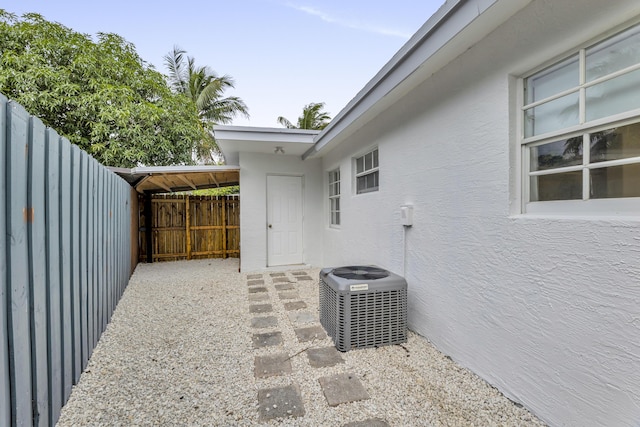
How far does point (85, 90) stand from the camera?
26.8ft

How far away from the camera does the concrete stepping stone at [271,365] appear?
2332 millimetres

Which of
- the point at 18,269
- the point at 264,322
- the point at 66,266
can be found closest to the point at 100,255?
the point at 66,266

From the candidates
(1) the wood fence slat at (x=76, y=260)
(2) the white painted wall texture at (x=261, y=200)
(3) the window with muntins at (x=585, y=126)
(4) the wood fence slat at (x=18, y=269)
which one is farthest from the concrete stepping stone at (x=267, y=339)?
(2) the white painted wall texture at (x=261, y=200)

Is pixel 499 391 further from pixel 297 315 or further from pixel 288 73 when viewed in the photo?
pixel 288 73

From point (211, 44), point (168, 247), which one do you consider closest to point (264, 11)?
point (211, 44)

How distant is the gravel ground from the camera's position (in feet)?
5.95

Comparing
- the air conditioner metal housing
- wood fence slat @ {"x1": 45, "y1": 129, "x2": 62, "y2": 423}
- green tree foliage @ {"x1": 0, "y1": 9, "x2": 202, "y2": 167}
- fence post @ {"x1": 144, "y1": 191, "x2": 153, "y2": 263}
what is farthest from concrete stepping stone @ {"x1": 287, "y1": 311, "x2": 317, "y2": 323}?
green tree foliage @ {"x1": 0, "y1": 9, "x2": 202, "y2": 167}

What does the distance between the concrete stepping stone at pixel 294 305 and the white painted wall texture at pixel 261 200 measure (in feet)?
7.89

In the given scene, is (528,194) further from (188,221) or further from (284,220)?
(188,221)

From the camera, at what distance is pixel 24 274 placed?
4.71ft

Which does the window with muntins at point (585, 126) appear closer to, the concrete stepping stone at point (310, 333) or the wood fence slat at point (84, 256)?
the concrete stepping stone at point (310, 333)

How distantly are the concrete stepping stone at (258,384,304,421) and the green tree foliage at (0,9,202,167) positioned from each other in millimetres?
8542

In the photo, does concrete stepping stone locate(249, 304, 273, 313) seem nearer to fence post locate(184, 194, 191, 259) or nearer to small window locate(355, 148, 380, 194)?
small window locate(355, 148, 380, 194)

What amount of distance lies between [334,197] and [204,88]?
11.0 m
